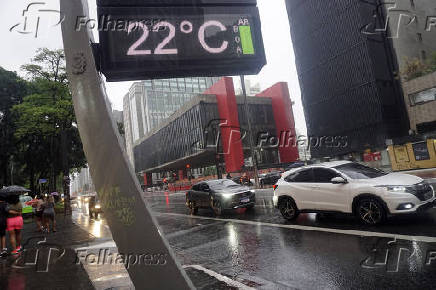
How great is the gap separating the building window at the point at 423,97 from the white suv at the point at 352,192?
31.5 meters

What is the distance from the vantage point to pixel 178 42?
11.3 ft

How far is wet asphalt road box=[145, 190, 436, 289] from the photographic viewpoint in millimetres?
4481

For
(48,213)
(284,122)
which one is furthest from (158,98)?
(48,213)

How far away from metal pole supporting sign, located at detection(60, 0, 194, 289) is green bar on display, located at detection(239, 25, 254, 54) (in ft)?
6.06

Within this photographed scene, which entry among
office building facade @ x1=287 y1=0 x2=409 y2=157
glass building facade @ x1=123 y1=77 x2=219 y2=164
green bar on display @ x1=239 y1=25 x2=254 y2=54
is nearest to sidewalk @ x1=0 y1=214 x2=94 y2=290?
green bar on display @ x1=239 y1=25 x2=254 y2=54

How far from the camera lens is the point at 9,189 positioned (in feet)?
33.8

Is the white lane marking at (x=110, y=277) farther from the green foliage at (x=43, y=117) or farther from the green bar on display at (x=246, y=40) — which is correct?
the green foliage at (x=43, y=117)

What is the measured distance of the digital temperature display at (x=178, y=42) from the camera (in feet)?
10.6

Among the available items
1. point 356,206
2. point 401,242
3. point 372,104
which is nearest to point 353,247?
point 401,242

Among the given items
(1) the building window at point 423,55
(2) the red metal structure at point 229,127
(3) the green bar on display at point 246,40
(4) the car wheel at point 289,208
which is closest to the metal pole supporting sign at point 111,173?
(3) the green bar on display at point 246,40

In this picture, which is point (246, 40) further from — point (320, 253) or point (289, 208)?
point (289, 208)

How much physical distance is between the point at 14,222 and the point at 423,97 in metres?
39.0

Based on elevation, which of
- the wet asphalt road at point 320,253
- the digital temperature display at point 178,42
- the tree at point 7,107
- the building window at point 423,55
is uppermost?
the building window at point 423,55

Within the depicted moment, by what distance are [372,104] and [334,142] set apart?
257 inches
